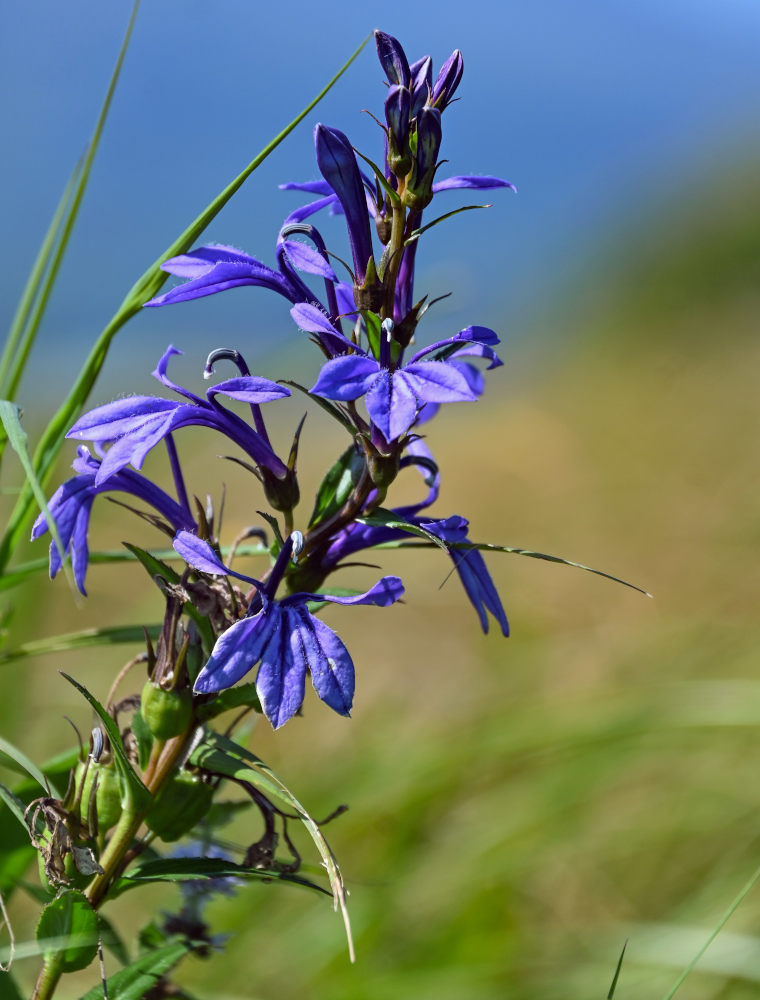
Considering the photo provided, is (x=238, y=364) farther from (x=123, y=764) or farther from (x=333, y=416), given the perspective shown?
(x=123, y=764)

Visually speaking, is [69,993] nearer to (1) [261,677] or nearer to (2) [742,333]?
(1) [261,677]

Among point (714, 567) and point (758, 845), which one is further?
point (714, 567)

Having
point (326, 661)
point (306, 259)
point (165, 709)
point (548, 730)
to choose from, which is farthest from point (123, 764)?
point (548, 730)

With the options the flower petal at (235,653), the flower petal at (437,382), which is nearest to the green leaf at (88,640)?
the flower petal at (235,653)

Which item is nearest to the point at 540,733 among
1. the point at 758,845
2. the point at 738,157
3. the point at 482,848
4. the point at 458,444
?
the point at 482,848

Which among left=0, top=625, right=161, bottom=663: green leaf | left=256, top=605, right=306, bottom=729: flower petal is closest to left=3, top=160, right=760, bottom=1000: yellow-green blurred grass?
left=0, top=625, right=161, bottom=663: green leaf

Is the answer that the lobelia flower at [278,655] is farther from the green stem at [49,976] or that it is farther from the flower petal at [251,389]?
the green stem at [49,976]

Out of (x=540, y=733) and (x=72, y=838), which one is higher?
(x=72, y=838)
